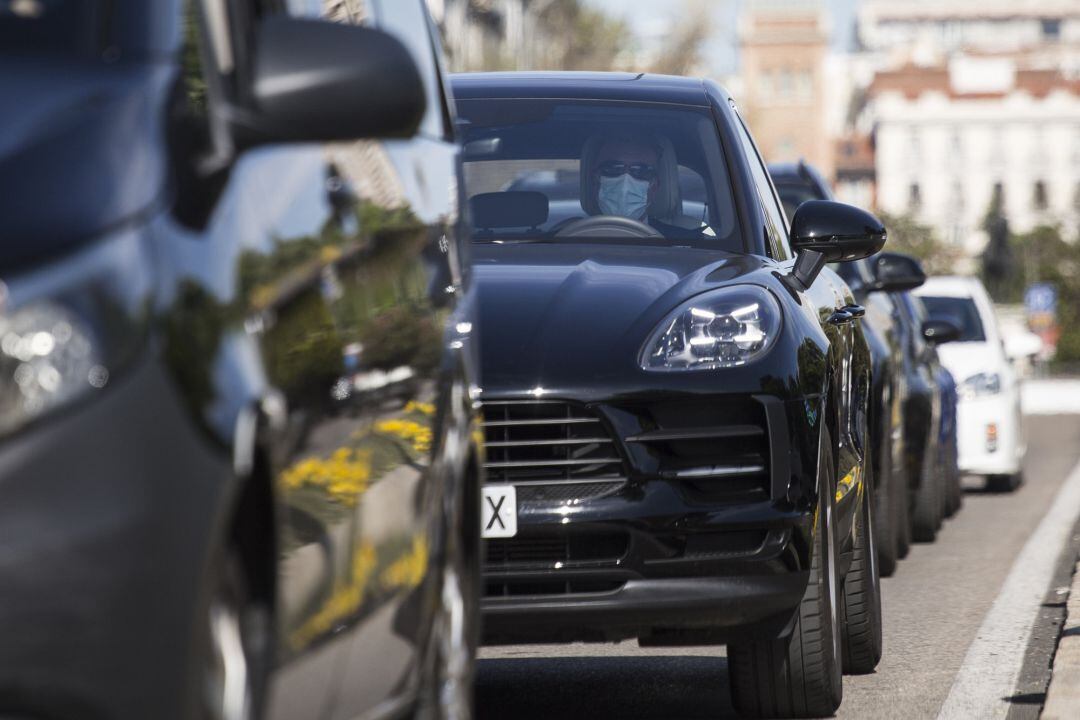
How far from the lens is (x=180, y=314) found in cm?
257

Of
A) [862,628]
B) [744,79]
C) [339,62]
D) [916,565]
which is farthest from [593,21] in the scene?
[744,79]

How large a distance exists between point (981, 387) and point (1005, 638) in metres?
10.7

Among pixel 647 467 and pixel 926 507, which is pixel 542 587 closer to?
pixel 647 467

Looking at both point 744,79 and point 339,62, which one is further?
point 744,79

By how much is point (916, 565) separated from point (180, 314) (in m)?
9.80

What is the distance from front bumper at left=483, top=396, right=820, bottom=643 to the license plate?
3 cm

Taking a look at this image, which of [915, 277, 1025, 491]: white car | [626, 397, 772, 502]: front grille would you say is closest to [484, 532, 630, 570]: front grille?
[626, 397, 772, 502]: front grille

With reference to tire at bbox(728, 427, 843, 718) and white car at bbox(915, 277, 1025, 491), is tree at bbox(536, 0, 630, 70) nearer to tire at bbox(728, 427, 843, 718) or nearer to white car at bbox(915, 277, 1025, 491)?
white car at bbox(915, 277, 1025, 491)

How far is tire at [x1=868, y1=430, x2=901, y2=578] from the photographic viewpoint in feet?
35.0

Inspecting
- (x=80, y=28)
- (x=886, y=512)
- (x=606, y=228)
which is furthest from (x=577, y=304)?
(x=886, y=512)

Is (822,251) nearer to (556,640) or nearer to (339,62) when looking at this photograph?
(556,640)

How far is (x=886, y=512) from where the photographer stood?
1109cm

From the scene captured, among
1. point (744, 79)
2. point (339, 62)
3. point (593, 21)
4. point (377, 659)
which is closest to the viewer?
point (339, 62)

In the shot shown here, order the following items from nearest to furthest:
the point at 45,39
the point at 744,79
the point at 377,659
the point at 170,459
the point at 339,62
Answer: the point at 170,459
the point at 45,39
the point at 339,62
the point at 377,659
the point at 744,79
